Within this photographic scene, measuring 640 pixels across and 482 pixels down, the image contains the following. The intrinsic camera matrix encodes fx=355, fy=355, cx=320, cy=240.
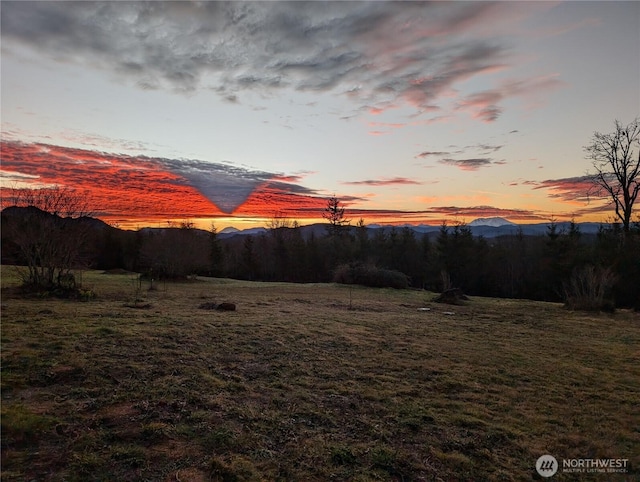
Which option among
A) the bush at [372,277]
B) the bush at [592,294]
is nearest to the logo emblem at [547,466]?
the bush at [592,294]

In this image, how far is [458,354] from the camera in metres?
7.31

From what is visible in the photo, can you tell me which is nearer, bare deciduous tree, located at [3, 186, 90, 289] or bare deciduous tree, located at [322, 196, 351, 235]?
bare deciduous tree, located at [3, 186, 90, 289]

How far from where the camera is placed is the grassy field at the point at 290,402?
3062 mm

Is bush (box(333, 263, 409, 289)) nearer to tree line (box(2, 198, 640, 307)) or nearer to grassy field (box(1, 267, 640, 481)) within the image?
tree line (box(2, 198, 640, 307))

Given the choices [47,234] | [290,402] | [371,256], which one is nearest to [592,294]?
[290,402]

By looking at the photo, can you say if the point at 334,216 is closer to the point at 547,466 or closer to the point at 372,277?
the point at 372,277

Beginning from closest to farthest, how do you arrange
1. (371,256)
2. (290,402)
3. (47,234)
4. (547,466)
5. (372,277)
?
(547,466) → (290,402) → (47,234) → (372,277) → (371,256)

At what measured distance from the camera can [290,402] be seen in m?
4.44

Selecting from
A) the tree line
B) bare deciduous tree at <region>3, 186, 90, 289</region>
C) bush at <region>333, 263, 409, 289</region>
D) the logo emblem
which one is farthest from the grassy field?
bush at <region>333, 263, 409, 289</region>

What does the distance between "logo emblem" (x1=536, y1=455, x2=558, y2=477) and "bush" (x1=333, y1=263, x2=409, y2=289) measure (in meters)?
22.0

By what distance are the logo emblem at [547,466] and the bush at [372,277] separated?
22000mm

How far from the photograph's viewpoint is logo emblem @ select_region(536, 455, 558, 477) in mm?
3268

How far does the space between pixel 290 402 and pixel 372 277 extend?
2187cm

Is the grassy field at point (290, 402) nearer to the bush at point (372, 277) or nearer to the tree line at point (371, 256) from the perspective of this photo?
the tree line at point (371, 256)
